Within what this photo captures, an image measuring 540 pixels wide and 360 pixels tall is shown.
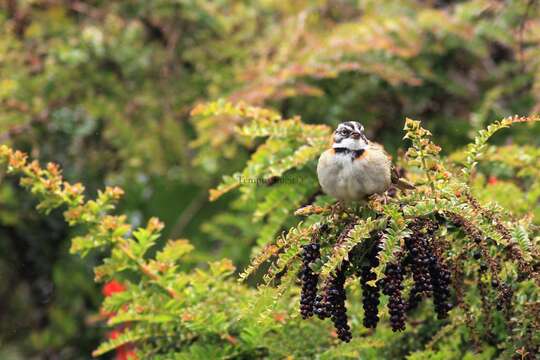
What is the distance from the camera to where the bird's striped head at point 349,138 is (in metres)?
2.64

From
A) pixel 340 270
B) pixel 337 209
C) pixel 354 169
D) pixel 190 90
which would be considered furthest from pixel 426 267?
pixel 190 90

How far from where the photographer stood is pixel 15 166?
8.48 ft

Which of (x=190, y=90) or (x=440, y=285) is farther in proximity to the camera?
(x=190, y=90)

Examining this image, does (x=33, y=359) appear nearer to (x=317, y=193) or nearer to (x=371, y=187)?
(x=317, y=193)

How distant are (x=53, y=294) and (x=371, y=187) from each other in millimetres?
4272

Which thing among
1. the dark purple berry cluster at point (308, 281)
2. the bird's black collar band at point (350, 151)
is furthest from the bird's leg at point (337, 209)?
the bird's black collar band at point (350, 151)

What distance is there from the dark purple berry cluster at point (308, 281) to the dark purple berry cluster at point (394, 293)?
18 cm

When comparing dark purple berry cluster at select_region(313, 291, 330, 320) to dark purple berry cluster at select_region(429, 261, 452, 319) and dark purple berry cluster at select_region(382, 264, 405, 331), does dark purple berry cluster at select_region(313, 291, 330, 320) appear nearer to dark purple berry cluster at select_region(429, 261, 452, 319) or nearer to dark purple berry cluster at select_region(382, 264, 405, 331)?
dark purple berry cluster at select_region(382, 264, 405, 331)

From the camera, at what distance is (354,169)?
8.16 feet

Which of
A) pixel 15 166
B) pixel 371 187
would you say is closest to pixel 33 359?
pixel 15 166

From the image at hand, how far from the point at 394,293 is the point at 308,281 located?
0.73 feet

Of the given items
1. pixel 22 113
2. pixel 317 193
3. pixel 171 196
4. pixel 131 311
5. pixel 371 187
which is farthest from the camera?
pixel 171 196

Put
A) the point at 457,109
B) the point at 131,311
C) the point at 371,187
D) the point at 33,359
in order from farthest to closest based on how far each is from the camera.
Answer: the point at 33,359, the point at 457,109, the point at 131,311, the point at 371,187

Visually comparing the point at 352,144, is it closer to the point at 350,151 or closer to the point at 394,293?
the point at 350,151
